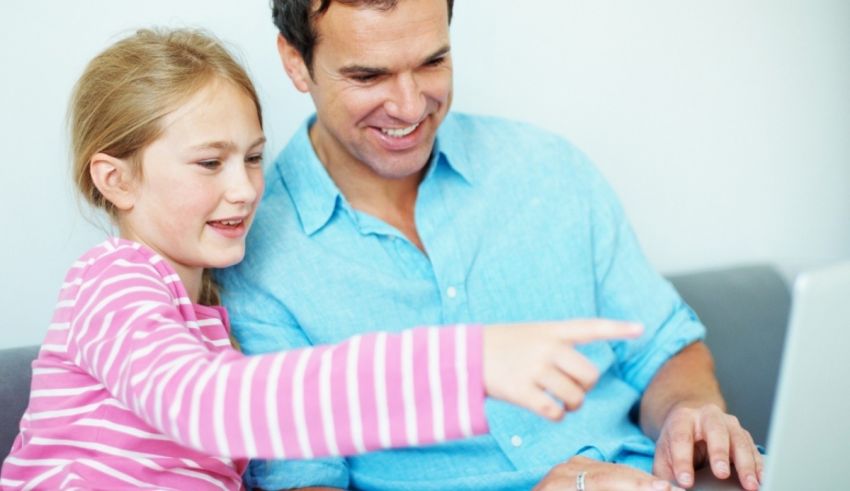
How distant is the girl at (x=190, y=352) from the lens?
0.90 meters

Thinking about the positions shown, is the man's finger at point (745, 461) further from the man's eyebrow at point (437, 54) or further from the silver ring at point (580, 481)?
the man's eyebrow at point (437, 54)

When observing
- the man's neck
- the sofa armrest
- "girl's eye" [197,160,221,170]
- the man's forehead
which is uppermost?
the man's forehead

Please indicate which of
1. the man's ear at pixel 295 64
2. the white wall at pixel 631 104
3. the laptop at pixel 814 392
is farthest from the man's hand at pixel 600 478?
the white wall at pixel 631 104

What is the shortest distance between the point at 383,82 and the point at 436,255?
0.29 metres

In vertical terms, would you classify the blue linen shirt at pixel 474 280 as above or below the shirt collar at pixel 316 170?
below

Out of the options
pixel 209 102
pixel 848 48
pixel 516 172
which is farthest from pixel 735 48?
pixel 209 102

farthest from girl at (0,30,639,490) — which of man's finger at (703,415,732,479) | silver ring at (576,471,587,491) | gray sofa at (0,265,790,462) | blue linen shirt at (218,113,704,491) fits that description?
gray sofa at (0,265,790,462)

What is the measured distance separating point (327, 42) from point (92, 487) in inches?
29.8

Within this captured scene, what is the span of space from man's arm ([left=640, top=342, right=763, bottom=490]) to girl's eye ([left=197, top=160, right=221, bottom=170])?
768 mm

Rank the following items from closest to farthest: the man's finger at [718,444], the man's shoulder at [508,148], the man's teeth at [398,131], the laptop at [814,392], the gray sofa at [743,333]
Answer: the laptop at [814,392]
the man's finger at [718,444]
the man's teeth at [398,131]
the man's shoulder at [508,148]
the gray sofa at [743,333]

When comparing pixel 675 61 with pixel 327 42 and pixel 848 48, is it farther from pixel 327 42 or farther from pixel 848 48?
pixel 327 42

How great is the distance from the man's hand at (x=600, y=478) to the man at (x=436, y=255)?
2 centimetres

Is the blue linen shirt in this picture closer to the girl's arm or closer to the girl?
the girl

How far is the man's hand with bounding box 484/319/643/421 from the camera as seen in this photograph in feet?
2.77
